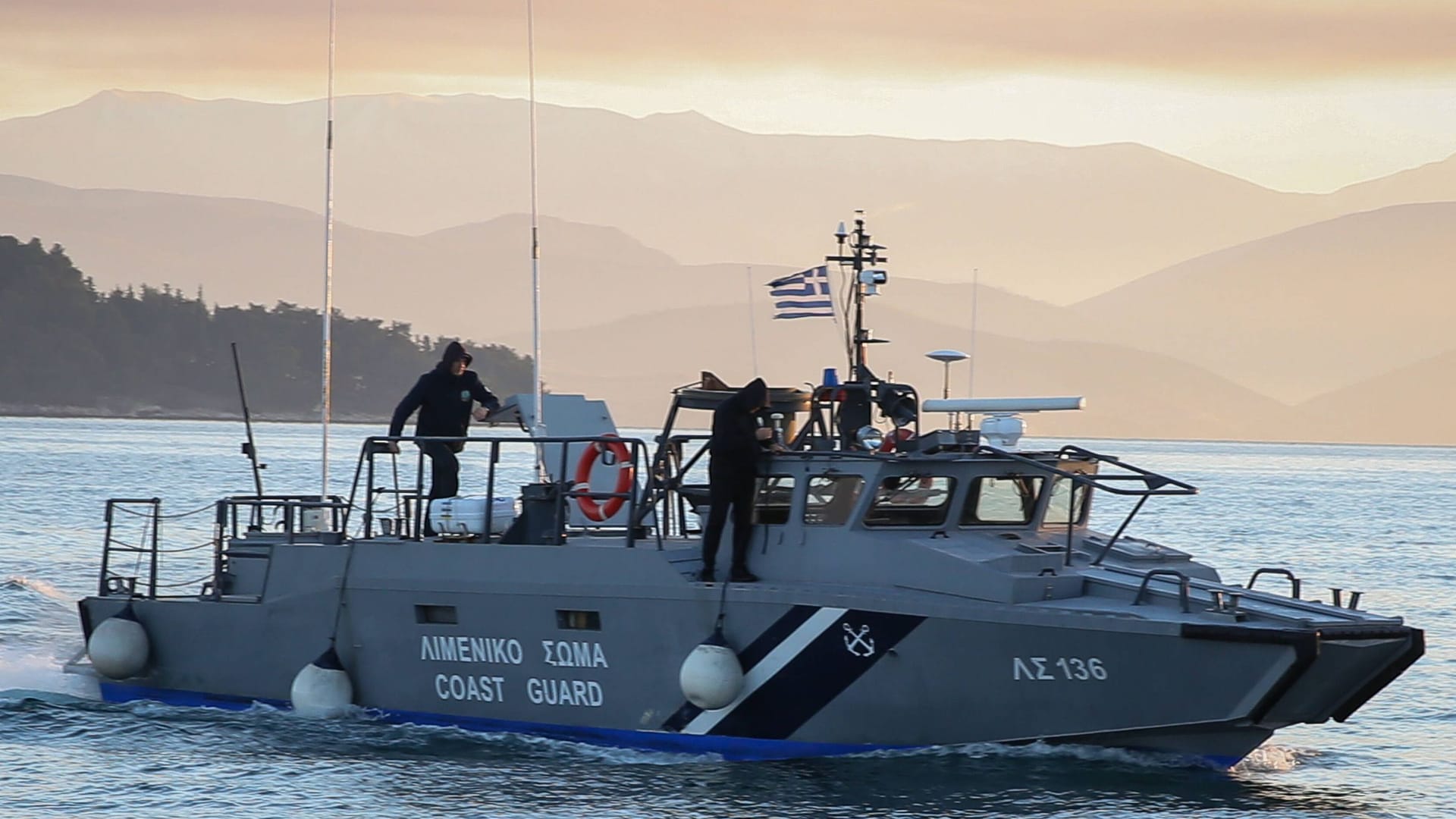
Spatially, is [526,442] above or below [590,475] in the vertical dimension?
above

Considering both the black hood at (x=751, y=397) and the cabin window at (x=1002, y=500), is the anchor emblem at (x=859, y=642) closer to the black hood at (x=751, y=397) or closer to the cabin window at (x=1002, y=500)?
the cabin window at (x=1002, y=500)

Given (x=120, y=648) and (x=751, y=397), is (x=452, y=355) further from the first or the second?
(x=120, y=648)

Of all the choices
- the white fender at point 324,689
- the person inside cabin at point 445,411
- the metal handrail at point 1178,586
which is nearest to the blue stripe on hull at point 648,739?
the white fender at point 324,689

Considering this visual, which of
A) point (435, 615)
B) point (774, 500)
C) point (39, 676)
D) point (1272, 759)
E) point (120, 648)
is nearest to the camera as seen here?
point (774, 500)

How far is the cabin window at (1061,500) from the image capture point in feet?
47.1

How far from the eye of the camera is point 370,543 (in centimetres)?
1560

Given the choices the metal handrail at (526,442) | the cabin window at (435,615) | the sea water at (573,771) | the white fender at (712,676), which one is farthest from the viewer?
the cabin window at (435,615)

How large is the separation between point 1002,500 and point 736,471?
205 cm

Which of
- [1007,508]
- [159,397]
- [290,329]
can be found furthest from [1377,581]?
[159,397]

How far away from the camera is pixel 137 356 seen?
453 ft

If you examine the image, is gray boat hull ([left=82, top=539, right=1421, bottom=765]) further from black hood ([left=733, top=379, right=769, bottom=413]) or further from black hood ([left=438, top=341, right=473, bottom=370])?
black hood ([left=438, top=341, right=473, bottom=370])

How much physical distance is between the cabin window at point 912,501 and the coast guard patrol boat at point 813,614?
2 centimetres

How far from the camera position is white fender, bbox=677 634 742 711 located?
13.6 metres

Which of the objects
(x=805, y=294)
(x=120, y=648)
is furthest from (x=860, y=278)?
(x=120, y=648)
